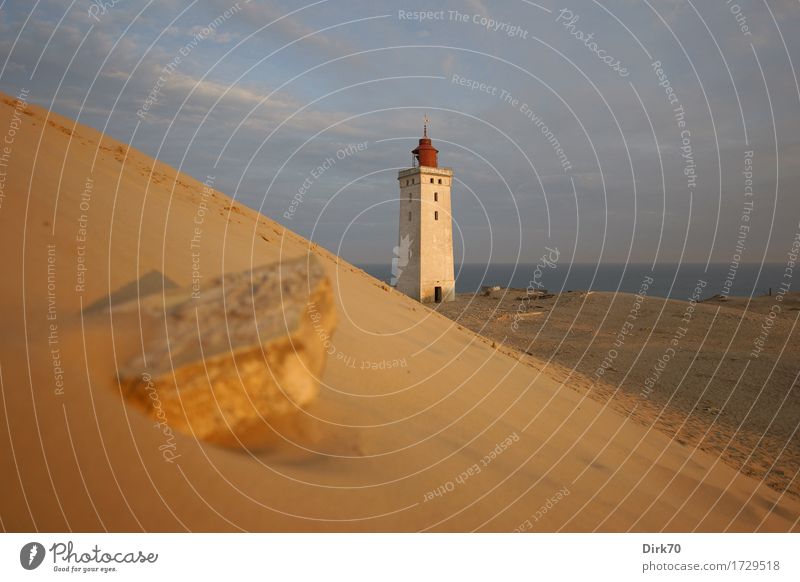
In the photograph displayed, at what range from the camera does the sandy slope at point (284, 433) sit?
4566 mm

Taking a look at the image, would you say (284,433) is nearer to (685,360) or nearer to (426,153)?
(685,360)

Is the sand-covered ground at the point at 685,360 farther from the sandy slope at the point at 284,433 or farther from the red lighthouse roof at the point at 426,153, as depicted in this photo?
the red lighthouse roof at the point at 426,153

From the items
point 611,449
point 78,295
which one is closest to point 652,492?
point 611,449

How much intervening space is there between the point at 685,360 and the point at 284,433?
63.4 feet

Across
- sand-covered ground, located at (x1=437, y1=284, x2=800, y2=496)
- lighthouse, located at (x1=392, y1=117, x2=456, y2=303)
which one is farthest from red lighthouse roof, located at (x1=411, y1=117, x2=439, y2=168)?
sand-covered ground, located at (x1=437, y1=284, x2=800, y2=496)

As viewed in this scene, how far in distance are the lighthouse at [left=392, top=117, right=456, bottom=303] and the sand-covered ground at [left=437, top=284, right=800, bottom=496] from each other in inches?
179

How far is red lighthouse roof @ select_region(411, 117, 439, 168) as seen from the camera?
39406mm

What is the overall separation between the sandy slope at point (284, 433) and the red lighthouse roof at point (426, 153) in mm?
30565

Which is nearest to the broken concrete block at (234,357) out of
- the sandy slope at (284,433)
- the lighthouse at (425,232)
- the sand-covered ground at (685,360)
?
the sandy slope at (284,433)

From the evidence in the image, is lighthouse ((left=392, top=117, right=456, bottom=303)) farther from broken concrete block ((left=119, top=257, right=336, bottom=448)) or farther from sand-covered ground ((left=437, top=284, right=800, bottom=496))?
broken concrete block ((left=119, top=257, right=336, bottom=448))

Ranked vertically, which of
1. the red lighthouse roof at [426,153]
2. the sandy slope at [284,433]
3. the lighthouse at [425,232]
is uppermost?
the red lighthouse roof at [426,153]

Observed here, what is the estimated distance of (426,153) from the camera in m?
39.4

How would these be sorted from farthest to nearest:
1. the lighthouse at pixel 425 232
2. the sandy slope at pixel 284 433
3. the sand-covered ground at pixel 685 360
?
1. the lighthouse at pixel 425 232
2. the sand-covered ground at pixel 685 360
3. the sandy slope at pixel 284 433

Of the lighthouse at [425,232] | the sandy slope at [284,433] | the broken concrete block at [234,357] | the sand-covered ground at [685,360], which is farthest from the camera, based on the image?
the lighthouse at [425,232]
